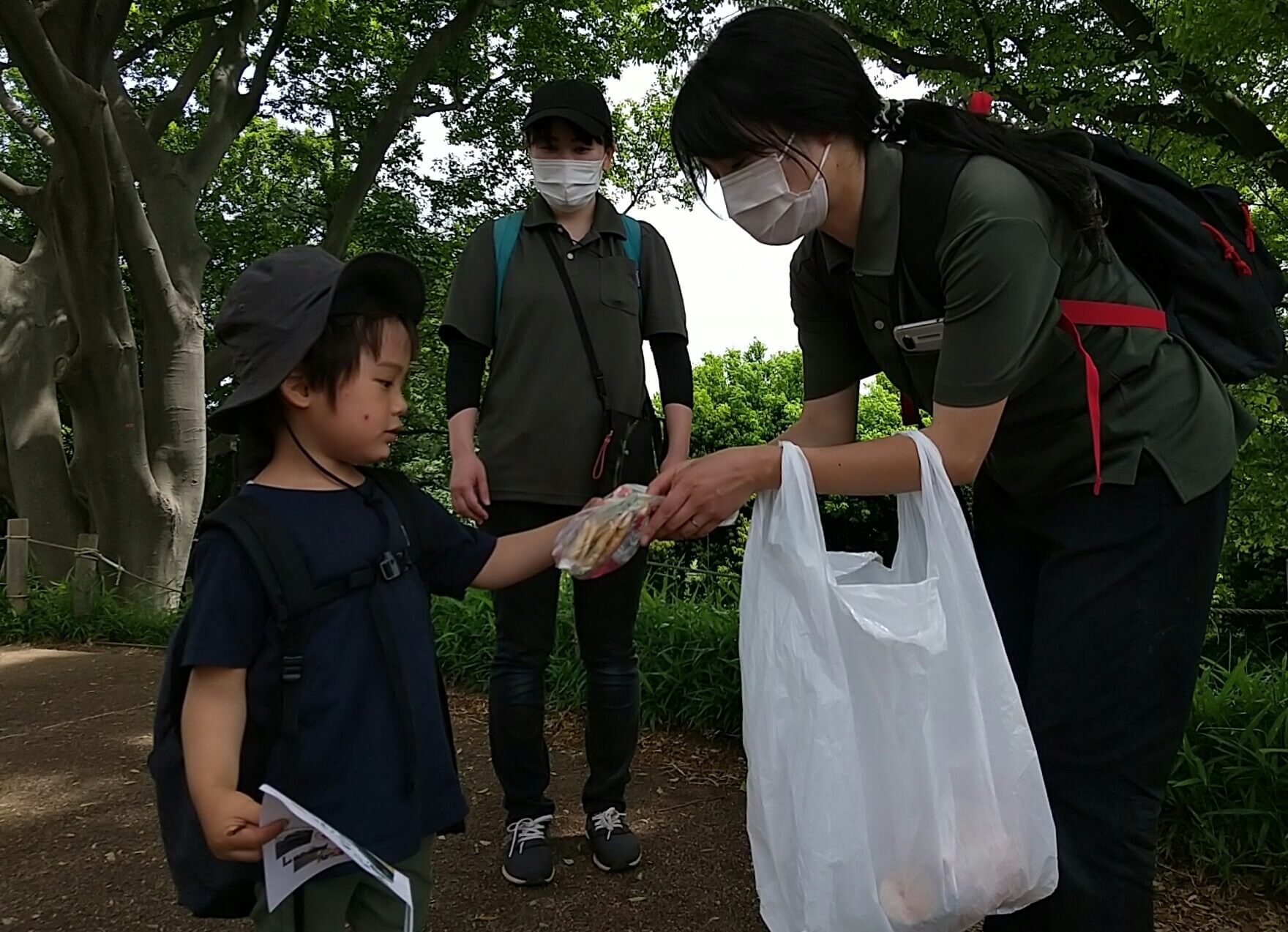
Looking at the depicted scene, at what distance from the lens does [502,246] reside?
8.54 ft

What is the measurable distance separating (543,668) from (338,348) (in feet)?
4.18

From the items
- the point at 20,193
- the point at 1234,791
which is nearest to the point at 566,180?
the point at 1234,791

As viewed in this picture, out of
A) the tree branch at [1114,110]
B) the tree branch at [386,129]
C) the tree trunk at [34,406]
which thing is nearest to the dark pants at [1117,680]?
the tree branch at [1114,110]

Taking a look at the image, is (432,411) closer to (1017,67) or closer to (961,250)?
(1017,67)

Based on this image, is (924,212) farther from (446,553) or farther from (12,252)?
(12,252)

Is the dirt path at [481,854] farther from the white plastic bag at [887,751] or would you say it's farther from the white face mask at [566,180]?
the white face mask at [566,180]

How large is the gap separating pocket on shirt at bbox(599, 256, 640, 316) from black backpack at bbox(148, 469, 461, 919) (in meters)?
1.30

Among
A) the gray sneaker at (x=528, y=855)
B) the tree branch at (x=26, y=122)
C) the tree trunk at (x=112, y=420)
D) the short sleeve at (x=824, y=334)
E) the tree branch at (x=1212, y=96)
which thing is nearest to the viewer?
the short sleeve at (x=824, y=334)

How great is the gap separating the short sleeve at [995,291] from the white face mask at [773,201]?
0.80 feet

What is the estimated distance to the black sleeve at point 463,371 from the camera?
2.59 m

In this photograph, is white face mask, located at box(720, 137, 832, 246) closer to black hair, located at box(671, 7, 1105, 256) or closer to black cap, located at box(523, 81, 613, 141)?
black hair, located at box(671, 7, 1105, 256)

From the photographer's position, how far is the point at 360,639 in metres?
1.49

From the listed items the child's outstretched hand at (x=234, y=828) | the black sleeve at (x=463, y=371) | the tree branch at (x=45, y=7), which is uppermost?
the tree branch at (x=45, y=7)

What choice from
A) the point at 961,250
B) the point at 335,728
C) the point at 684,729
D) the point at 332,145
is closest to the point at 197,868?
the point at 335,728
